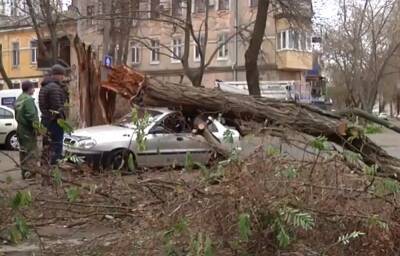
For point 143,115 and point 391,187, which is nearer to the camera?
point 391,187

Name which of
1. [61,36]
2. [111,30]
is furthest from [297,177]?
[61,36]

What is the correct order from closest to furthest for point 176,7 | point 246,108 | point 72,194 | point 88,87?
1. point 72,194
2. point 246,108
3. point 88,87
4. point 176,7

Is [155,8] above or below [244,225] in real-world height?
above

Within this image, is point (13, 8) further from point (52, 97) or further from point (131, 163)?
point (131, 163)

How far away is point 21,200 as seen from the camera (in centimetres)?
544

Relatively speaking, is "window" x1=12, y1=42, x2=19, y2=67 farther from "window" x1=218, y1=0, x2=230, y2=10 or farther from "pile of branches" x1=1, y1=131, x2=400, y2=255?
"pile of branches" x1=1, y1=131, x2=400, y2=255

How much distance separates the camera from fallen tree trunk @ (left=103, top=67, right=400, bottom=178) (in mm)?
7188

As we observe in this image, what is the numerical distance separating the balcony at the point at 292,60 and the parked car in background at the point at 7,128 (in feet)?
97.6

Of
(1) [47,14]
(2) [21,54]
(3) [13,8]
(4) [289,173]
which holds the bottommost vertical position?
(4) [289,173]

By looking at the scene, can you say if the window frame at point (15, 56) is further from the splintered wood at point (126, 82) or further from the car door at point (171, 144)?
the splintered wood at point (126, 82)

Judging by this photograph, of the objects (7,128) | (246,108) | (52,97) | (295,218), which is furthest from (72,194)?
(7,128)

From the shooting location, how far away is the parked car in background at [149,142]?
26.4ft

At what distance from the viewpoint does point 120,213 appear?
251 inches

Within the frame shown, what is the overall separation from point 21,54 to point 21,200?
190 feet
